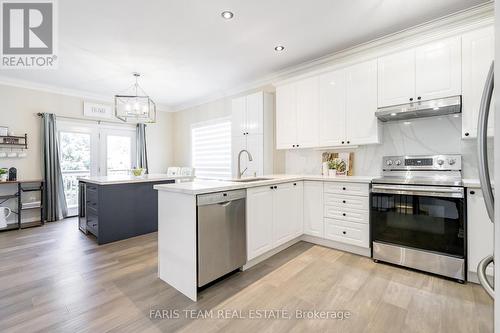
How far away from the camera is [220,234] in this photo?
6.88ft

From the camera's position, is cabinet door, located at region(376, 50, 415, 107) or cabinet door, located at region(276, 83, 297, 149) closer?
cabinet door, located at region(376, 50, 415, 107)

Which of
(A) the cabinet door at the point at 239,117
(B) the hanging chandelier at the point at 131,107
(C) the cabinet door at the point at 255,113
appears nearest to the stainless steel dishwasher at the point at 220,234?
(C) the cabinet door at the point at 255,113

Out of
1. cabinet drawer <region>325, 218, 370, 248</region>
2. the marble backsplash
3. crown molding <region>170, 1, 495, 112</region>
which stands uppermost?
crown molding <region>170, 1, 495, 112</region>

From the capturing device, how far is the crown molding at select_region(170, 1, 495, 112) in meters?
2.29

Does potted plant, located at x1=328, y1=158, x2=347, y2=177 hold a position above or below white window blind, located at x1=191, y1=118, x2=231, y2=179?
below

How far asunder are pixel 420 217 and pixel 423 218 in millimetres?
25

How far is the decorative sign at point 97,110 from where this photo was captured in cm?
504

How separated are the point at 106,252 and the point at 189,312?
180 cm

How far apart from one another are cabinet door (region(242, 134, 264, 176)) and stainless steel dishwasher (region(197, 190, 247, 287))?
1.57 meters

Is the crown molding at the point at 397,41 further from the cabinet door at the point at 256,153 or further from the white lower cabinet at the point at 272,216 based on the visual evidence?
the white lower cabinet at the point at 272,216

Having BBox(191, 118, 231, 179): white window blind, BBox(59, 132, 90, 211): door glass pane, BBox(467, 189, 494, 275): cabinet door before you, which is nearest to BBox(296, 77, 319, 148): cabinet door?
BBox(467, 189, 494, 275): cabinet door

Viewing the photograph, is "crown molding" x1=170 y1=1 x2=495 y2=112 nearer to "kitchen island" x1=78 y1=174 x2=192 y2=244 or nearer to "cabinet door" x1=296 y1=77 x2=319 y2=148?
"cabinet door" x1=296 y1=77 x2=319 y2=148

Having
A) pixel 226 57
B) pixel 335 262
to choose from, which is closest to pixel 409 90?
pixel 335 262

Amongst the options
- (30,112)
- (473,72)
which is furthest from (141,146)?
(473,72)
